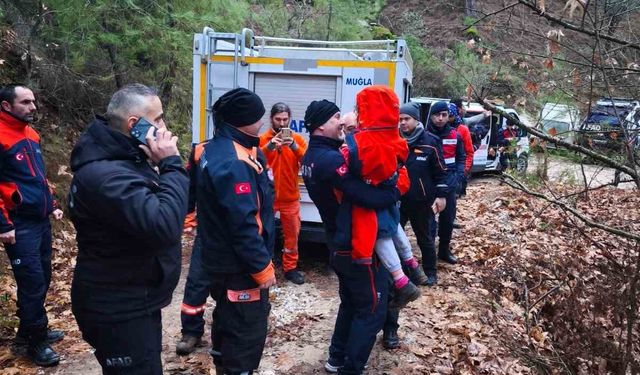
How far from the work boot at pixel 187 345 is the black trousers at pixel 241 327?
4.22 ft

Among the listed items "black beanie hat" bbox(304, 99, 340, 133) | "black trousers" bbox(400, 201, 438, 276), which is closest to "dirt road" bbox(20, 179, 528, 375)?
"black trousers" bbox(400, 201, 438, 276)

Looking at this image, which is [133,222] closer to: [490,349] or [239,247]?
[239,247]

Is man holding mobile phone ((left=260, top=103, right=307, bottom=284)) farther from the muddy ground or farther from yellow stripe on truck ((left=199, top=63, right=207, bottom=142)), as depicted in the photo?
yellow stripe on truck ((left=199, top=63, right=207, bottom=142))

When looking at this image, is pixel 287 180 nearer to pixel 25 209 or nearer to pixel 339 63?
pixel 339 63

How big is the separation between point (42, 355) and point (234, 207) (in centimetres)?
242

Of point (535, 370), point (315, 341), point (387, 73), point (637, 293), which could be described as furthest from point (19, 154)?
point (637, 293)

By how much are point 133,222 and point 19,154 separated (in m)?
2.44

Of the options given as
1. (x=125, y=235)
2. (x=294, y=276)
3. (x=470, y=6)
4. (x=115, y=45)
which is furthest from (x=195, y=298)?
(x=115, y=45)

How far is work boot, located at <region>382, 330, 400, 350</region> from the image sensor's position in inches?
187

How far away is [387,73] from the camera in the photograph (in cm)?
614

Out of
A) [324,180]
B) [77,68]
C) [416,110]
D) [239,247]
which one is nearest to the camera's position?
[239,247]

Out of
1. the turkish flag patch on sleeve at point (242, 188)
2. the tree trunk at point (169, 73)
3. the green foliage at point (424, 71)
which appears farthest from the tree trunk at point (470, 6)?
the green foliage at point (424, 71)

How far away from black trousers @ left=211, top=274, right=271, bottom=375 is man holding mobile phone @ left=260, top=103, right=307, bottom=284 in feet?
8.56

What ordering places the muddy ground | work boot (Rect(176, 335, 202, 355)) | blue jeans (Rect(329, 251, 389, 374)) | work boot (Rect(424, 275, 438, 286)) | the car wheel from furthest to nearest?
the car wheel → work boot (Rect(424, 275, 438, 286)) → work boot (Rect(176, 335, 202, 355)) → the muddy ground → blue jeans (Rect(329, 251, 389, 374))
